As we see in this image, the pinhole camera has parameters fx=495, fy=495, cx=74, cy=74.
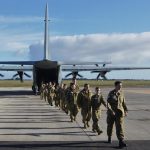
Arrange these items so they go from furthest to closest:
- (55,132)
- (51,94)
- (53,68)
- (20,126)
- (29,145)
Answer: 1. (53,68)
2. (51,94)
3. (20,126)
4. (55,132)
5. (29,145)

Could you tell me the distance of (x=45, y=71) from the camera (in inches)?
1720

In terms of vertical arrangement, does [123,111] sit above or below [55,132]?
above

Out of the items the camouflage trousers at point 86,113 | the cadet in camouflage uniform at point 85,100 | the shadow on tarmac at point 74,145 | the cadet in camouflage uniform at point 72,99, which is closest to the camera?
the shadow on tarmac at point 74,145

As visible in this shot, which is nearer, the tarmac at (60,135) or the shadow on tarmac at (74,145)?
the shadow on tarmac at (74,145)

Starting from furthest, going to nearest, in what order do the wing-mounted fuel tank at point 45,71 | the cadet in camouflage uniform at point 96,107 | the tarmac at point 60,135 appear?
the wing-mounted fuel tank at point 45,71 < the cadet in camouflage uniform at point 96,107 < the tarmac at point 60,135

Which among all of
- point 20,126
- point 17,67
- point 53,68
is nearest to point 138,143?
point 20,126

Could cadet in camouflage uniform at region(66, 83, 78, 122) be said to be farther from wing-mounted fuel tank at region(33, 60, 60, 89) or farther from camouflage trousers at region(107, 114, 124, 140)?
wing-mounted fuel tank at region(33, 60, 60, 89)

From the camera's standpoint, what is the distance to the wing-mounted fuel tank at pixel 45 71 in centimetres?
4222

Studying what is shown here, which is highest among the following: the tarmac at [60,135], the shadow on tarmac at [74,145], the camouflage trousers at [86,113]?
the camouflage trousers at [86,113]

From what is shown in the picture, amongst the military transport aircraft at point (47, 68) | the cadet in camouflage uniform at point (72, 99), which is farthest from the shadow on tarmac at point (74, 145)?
the military transport aircraft at point (47, 68)

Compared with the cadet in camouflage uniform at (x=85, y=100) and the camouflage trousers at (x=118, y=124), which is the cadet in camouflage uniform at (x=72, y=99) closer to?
the cadet in camouflage uniform at (x=85, y=100)

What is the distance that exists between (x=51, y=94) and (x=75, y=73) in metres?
24.3

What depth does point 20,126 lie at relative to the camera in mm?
18062

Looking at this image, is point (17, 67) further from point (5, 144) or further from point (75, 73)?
point (5, 144)
